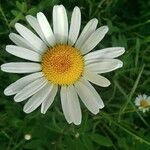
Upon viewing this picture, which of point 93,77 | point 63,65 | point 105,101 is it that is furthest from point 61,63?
point 105,101

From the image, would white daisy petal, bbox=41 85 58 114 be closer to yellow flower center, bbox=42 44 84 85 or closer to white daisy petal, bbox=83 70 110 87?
yellow flower center, bbox=42 44 84 85

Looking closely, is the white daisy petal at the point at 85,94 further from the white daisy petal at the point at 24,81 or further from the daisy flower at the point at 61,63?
the white daisy petal at the point at 24,81

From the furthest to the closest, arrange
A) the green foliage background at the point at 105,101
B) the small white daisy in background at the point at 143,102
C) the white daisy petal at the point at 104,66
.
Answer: the small white daisy in background at the point at 143,102
the green foliage background at the point at 105,101
the white daisy petal at the point at 104,66

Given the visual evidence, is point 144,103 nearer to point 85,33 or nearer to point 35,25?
point 85,33

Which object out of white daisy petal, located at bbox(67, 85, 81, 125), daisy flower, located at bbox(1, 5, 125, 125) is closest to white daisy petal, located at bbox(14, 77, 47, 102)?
daisy flower, located at bbox(1, 5, 125, 125)

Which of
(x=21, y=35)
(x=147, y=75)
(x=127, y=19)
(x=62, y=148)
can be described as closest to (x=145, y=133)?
(x=147, y=75)

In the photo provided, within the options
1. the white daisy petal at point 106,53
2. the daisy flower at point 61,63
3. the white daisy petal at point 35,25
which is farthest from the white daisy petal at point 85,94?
the white daisy petal at point 35,25
